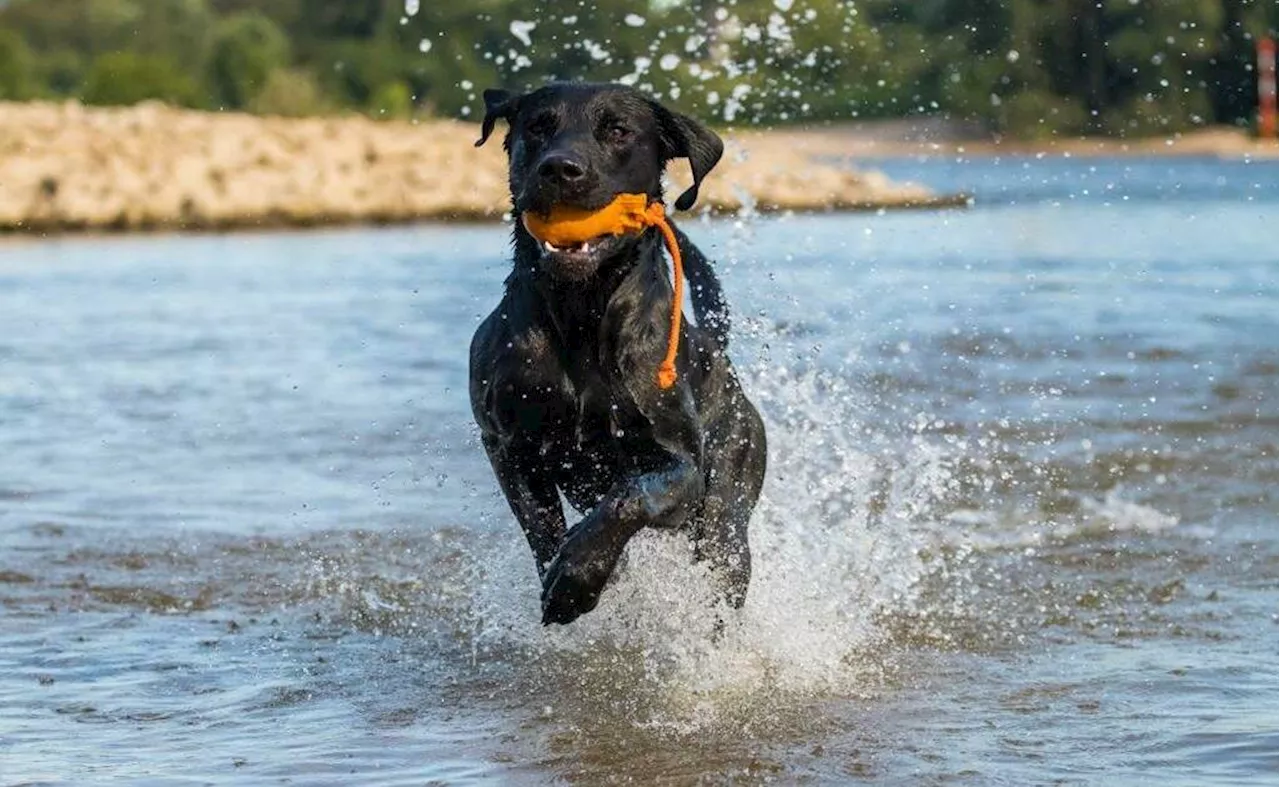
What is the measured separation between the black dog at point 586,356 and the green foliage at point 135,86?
40.9 metres

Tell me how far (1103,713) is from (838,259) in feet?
48.6

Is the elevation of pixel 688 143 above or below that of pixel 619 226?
above

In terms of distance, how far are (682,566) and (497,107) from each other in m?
1.43

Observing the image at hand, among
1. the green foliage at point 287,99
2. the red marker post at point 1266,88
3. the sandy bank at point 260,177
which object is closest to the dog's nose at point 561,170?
the sandy bank at point 260,177

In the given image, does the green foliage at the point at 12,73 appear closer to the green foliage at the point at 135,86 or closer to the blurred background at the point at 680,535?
the green foliage at the point at 135,86

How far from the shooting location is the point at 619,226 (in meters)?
5.60

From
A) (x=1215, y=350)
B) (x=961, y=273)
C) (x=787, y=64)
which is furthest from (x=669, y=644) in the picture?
(x=961, y=273)

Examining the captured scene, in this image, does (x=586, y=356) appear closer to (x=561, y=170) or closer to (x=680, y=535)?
(x=561, y=170)

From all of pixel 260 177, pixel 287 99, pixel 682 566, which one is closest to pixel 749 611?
pixel 682 566

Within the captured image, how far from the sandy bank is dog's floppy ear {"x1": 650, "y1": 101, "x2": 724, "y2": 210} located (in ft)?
56.1

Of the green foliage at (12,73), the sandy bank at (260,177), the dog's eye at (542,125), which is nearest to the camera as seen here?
the dog's eye at (542,125)

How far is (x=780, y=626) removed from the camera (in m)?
6.59

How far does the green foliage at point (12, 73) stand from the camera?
4609cm

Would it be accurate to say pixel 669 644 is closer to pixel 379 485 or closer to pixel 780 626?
pixel 780 626
